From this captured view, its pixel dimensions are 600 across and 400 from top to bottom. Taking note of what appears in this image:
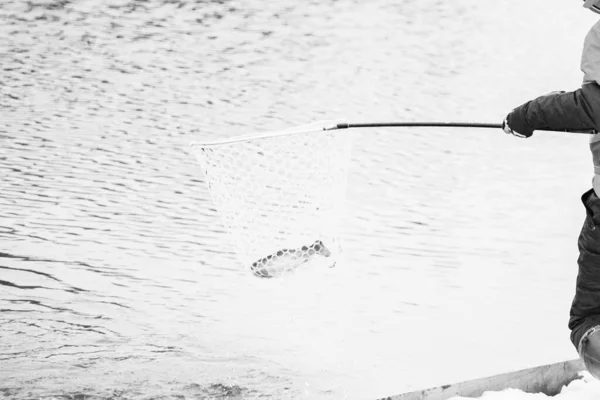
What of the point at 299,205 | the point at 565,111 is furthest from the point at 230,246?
the point at 565,111

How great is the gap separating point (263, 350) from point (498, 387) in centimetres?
130

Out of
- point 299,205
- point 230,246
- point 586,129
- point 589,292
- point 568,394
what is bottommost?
point 230,246

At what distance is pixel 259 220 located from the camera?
149 inches

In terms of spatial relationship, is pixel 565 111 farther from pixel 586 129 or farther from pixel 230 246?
pixel 230 246

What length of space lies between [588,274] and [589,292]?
0.07 m

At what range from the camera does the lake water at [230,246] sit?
4230 millimetres

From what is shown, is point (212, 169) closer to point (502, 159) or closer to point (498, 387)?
point (498, 387)

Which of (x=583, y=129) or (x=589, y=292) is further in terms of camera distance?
(x=589, y=292)

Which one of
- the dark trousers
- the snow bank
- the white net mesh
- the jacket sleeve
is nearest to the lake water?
the white net mesh

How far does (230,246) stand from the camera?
5555 millimetres

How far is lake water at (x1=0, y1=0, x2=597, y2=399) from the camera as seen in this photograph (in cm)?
423

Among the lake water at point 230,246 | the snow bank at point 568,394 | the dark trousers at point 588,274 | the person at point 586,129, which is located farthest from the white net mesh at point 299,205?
the dark trousers at point 588,274

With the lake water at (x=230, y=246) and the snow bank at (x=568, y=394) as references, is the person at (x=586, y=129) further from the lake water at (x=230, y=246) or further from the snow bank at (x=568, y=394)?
the lake water at (x=230, y=246)

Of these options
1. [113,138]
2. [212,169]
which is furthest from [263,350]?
[113,138]
